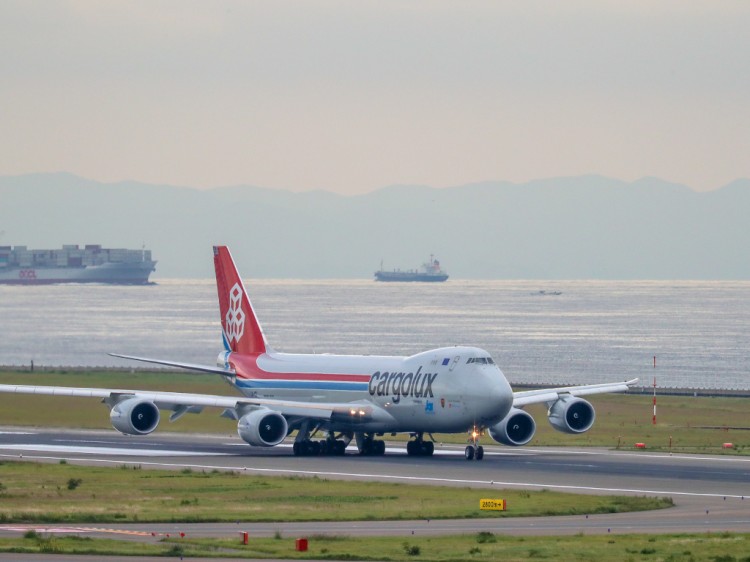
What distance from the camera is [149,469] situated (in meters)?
49.8

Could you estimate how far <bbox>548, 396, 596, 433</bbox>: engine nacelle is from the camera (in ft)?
190

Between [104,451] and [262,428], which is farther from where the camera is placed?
[104,451]

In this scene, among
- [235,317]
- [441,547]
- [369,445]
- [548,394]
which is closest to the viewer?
[441,547]

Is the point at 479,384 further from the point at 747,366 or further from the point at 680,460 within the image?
the point at 747,366

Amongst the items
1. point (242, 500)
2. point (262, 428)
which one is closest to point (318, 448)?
point (262, 428)

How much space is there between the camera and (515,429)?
56656 millimetres

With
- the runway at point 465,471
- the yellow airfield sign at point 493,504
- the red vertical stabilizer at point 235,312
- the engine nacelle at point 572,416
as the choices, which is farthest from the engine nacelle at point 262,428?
the yellow airfield sign at point 493,504

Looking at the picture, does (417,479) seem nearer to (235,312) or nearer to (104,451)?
(104,451)

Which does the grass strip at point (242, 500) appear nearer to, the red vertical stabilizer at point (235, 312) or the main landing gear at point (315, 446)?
the main landing gear at point (315, 446)

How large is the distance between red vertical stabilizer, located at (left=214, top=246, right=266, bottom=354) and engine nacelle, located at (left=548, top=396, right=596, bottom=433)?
14082mm

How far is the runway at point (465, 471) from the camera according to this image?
3362 centimetres

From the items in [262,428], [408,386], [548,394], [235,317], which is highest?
[235,317]

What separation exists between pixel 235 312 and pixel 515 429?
52.2ft

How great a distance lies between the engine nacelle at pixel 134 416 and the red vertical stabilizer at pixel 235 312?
7.31 meters
